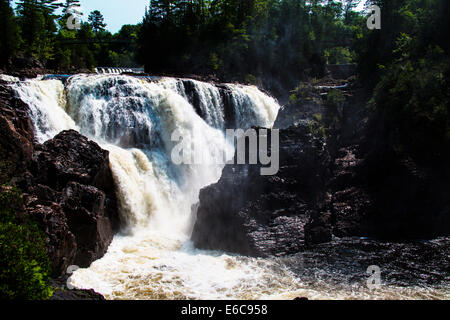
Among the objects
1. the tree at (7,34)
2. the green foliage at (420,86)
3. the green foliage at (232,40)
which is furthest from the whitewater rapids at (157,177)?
the green foliage at (232,40)

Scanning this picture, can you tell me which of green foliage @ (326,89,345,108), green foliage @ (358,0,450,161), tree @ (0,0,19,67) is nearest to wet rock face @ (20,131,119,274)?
green foliage @ (326,89,345,108)

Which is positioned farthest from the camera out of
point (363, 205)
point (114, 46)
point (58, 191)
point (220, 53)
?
point (114, 46)

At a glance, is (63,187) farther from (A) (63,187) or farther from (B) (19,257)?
(B) (19,257)

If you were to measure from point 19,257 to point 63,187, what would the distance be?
462 centimetres

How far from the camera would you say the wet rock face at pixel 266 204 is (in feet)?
40.5

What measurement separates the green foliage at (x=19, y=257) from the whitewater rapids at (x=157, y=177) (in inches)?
73.2

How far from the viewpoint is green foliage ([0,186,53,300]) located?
A: 6.93 m

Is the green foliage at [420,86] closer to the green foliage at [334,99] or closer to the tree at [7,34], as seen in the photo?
the green foliage at [334,99]

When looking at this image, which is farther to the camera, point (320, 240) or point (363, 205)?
point (363, 205)

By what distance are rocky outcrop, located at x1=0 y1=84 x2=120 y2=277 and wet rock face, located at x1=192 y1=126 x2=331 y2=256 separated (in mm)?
3502
